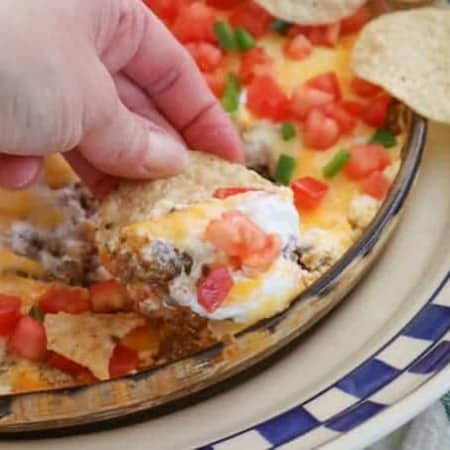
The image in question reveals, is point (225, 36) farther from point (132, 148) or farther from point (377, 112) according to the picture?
point (132, 148)

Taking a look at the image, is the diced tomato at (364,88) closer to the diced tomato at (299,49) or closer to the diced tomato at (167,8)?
the diced tomato at (299,49)

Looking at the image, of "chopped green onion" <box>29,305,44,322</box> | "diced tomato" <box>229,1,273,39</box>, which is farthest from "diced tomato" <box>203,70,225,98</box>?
"chopped green onion" <box>29,305,44,322</box>

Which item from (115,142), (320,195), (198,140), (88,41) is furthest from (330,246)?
(88,41)

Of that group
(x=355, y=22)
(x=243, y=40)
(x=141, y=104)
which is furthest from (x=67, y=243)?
(x=355, y=22)

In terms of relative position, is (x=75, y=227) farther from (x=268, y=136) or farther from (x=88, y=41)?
(x=88, y=41)

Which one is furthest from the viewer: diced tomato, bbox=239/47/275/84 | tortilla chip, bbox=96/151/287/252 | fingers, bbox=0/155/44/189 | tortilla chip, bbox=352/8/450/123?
diced tomato, bbox=239/47/275/84

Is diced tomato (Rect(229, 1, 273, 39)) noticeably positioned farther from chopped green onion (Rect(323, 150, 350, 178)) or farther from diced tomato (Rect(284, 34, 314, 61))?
chopped green onion (Rect(323, 150, 350, 178))
